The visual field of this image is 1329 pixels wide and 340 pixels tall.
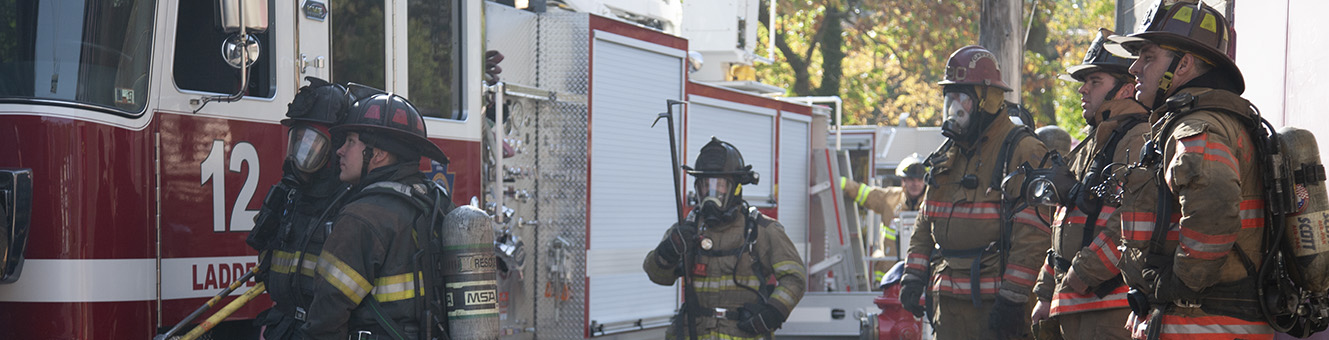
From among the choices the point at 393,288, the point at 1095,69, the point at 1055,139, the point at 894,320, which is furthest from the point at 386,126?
the point at 894,320

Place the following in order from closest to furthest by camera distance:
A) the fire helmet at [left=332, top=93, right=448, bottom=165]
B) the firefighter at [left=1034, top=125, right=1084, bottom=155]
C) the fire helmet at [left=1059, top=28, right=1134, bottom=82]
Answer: the fire helmet at [left=332, top=93, right=448, bottom=165] < the fire helmet at [left=1059, top=28, right=1134, bottom=82] < the firefighter at [left=1034, top=125, right=1084, bottom=155]

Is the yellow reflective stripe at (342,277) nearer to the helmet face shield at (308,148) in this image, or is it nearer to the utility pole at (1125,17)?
the helmet face shield at (308,148)

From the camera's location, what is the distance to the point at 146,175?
14.7 feet

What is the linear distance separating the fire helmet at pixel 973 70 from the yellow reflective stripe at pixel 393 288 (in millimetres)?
3094

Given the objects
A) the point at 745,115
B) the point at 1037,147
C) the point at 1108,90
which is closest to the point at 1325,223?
the point at 1108,90

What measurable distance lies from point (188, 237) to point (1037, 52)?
22.5 meters

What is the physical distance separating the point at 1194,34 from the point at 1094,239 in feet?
2.75

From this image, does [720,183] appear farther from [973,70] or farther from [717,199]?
[973,70]

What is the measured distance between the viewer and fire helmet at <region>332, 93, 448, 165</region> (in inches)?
171

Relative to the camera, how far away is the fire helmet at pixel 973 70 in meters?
6.28

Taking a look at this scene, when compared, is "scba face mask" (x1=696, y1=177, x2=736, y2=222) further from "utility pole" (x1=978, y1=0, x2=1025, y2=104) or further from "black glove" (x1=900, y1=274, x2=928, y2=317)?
"utility pole" (x1=978, y1=0, x2=1025, y2=104)

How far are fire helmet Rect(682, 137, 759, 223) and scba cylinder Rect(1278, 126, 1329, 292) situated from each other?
3432mm

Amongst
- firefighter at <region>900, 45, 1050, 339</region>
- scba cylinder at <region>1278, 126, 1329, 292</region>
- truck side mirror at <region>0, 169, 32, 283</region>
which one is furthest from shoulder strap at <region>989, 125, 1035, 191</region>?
truck side mirror at <region>0, 169, 32, 283</region>

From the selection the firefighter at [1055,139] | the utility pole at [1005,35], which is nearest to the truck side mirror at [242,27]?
the firefighter at [1055,139]
